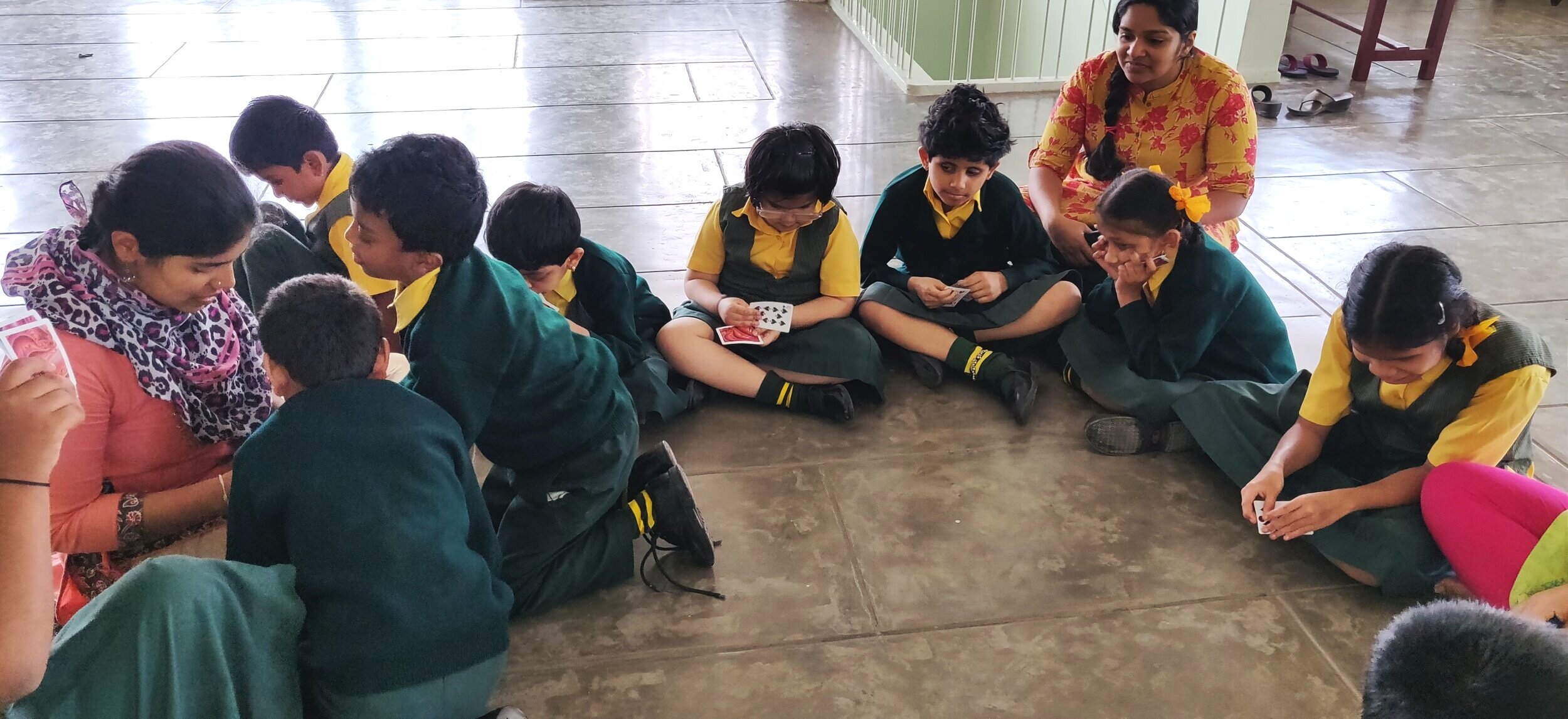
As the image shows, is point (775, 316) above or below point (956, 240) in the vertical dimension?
below

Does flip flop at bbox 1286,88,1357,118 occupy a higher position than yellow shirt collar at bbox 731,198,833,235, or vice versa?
yellow shirt collar at bbox 731,198,833,235

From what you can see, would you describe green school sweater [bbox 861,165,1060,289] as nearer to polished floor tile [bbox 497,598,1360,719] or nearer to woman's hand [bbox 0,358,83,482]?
polished floor tile [bbox 497,598,1360,719]

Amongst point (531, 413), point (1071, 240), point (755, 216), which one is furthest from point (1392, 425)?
point (531, 413)

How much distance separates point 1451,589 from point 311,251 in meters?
2.28

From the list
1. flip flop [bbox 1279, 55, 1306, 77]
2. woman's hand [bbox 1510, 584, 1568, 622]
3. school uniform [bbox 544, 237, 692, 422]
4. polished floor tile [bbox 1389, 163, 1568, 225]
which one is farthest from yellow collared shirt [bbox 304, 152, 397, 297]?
flip flop [bbox 1279, 55, 1306, 77]

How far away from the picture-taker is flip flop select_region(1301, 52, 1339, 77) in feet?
17.9

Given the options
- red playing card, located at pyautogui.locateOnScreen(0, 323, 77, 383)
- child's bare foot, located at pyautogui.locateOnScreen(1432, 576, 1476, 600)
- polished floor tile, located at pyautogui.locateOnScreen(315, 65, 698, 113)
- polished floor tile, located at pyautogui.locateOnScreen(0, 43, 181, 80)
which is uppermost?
red playing card, located at pyautogui.locateOnScreen(0, 323, 77, 383)

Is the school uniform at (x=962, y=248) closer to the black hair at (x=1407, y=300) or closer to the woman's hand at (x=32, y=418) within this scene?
the black hair at (x=1407, y=300)

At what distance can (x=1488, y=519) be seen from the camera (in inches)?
71.7

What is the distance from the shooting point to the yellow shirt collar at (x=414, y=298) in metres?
1.71

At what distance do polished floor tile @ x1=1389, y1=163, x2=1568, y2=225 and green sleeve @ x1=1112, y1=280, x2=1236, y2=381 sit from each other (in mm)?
1888

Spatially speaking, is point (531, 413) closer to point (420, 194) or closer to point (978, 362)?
point (420, 194)

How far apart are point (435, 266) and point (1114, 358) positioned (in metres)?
1.56

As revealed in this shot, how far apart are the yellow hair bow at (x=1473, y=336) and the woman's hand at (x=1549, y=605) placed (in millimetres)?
381
